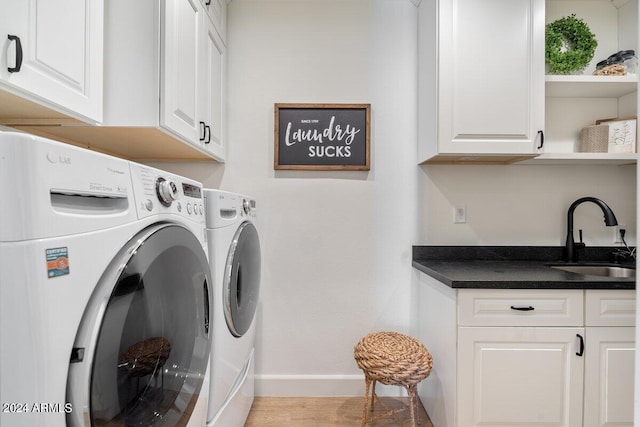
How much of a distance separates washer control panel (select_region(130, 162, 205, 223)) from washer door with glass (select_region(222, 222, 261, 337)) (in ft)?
1.03

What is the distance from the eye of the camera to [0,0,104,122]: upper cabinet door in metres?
0.85

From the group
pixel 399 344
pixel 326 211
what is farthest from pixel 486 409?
pixel 326 211

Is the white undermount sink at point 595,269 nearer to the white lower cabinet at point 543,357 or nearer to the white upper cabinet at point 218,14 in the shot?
the white lower cabinet at point 543,357

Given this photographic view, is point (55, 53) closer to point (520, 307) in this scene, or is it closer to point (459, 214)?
point (520, 307)

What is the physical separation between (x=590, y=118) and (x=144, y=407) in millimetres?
2656

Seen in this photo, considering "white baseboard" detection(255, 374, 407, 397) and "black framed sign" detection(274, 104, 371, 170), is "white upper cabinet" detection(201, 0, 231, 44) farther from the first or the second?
"white baseboard" detection(255, 374, 407, 397)

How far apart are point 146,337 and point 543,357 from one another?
1578 mm

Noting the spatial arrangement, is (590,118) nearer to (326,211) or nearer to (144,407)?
(326,211)

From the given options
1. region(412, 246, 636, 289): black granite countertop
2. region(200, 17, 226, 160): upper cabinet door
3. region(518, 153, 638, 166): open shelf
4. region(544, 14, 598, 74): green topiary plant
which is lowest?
region(412, 246, 636, 289): black granite countertop

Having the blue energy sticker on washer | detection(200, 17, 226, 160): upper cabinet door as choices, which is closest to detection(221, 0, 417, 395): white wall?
detection(200, 17, 226, 160): upper cabinet door

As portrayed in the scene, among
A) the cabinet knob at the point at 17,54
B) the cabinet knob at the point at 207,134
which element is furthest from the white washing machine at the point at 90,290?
the cabinet knob at the point at 207,134

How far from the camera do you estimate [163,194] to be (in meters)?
0.84

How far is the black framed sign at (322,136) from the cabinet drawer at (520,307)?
3.24ft

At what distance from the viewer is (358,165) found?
208 centimetres
